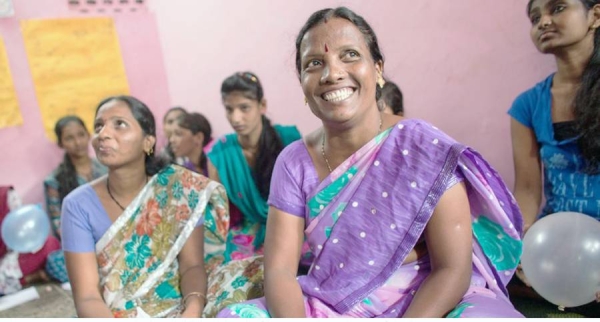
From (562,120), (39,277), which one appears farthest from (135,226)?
(562,120)

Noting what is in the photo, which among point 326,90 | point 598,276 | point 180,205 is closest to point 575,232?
point 598,276

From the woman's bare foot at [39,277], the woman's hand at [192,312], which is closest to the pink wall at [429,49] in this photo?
the woman's hand at [192,312]

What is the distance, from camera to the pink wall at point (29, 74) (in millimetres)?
2504

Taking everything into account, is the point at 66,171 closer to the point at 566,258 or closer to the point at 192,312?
the point at 192,312

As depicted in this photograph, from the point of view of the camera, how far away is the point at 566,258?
1638mm

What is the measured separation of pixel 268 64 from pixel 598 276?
4.76ft

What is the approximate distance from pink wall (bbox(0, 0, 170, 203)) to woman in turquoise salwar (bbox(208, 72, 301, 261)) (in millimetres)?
359

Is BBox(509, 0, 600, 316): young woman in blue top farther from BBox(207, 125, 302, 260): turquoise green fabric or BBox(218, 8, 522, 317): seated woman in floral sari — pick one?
BBox(207, 125, 302, 260): turquoise green fabric

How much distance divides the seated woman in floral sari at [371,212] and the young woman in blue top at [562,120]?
1.97 feet

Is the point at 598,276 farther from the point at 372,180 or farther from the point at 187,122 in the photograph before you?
the point at 187,122

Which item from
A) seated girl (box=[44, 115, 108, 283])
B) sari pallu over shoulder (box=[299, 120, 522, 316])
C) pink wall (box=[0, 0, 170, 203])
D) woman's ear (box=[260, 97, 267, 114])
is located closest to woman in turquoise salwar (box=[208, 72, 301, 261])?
woman's ear (box=[260, 97, 267, 114])

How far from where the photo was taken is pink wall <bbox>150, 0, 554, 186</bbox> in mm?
1978

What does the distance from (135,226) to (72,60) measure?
47.1 inches

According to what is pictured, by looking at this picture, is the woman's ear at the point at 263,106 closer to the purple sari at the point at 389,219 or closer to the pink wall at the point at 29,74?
the pink wall at the point at 29,74
